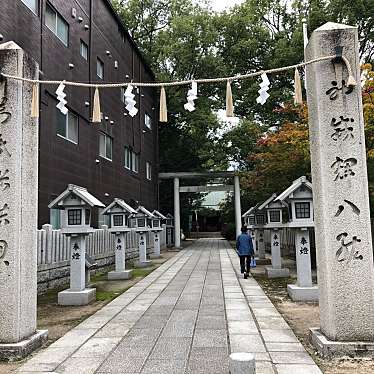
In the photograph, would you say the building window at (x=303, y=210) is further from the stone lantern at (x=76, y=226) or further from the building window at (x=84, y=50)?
the building window at (x=84, y=50)

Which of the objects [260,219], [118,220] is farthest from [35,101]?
[260,219]

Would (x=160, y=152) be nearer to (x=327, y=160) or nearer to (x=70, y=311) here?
(x=70, y=311)

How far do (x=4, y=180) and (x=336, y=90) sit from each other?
503 cm

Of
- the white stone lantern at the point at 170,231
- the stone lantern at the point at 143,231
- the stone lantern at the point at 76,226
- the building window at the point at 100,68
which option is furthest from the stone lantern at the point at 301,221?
the white stone lantern at the point at 170,231

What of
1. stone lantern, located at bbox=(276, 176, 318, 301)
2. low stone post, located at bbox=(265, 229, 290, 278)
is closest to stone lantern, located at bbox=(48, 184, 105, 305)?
stone lantern, located at bbox=(276, 176, 318, 301)

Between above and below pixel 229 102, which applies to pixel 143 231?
below

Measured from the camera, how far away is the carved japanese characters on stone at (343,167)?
19.2 ft

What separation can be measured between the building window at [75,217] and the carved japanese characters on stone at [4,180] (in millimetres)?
4053

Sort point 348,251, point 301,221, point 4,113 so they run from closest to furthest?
1. point 348,251
2. point 4,113
3. point 301,221

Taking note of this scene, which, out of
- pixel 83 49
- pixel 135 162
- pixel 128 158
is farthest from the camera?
pixel 135 162

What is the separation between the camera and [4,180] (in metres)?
6.08

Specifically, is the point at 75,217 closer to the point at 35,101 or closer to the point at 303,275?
the point at 35,101

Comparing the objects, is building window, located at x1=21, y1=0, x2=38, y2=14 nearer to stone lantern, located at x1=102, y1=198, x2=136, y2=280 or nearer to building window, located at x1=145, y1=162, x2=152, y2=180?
stone lantern, located at x1=102, y1=198, x2=136, y2=280

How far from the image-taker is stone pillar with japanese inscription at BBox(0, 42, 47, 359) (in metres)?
5.85
